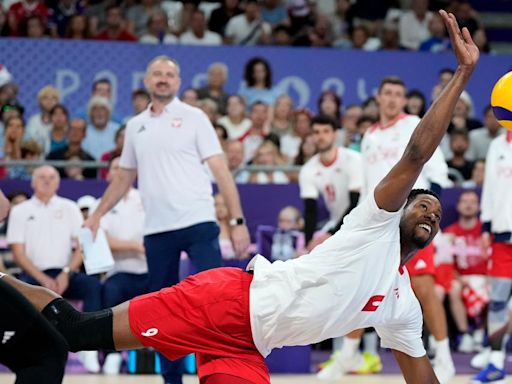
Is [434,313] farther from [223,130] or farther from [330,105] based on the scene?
[330,105]

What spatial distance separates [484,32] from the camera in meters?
16.2

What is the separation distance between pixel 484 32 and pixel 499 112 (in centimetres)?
939

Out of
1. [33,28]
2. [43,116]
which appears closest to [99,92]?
[43,116]

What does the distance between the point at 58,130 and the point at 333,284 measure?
7179 mm

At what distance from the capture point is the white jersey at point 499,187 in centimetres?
1002

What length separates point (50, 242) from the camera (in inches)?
431

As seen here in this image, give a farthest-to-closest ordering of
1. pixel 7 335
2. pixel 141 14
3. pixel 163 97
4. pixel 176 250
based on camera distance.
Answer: pixel 141 14, pixel 163 97, pixel 176 250, pixel 7 335

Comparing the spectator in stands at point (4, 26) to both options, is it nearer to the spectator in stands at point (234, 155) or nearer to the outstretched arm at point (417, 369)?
the spectator in stands at point (234, 155)

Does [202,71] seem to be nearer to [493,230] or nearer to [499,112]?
[493,230]

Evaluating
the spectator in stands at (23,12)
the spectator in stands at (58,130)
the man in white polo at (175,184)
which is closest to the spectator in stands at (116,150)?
the spectator in stands at (58,130)

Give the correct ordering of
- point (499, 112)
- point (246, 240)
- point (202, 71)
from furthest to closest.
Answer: point (202, 71) → point (246, 240) → point (499, 112)

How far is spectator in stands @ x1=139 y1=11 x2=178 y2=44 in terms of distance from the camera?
47.3 feet

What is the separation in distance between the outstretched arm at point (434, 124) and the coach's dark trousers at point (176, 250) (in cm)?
275

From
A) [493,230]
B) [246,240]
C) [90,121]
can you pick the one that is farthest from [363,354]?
[90,121]
